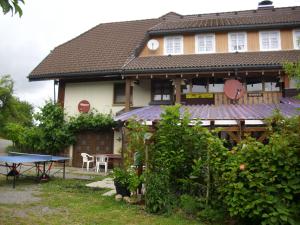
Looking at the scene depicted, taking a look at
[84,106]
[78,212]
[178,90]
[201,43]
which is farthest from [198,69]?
[78,212]

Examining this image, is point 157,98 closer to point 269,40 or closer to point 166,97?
point 166,97

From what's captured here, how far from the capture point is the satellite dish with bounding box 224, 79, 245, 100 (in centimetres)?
1606

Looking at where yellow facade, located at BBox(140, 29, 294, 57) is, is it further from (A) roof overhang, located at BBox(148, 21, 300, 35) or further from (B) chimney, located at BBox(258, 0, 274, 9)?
(B) chimney, located at BBox(258, 0, 274, 9)

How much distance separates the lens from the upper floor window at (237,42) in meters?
19.1

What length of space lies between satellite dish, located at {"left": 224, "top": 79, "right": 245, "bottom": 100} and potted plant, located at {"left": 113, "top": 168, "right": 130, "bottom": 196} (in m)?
8.70

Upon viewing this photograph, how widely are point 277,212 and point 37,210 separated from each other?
5.55m

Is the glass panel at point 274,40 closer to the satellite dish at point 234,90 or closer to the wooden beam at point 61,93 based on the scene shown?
the satellite dish at point 234,90

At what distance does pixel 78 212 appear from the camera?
7.89 metres

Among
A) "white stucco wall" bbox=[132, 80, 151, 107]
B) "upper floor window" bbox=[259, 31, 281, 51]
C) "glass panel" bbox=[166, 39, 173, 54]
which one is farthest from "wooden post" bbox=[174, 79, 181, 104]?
"upper floor window" bbox=[259, 31, 281, 51]

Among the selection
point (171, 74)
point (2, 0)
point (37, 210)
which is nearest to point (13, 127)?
point (171, 74)

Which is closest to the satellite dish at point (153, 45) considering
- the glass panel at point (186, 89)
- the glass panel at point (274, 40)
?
the glass panel at point (186, 89)

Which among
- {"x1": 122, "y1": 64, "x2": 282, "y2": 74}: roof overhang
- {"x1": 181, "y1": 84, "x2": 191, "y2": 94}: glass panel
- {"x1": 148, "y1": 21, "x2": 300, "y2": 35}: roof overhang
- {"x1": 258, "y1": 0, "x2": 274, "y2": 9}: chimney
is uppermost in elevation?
{"x1": 258, "y1": 0, "x2": 274, "y2": 9}: chimney

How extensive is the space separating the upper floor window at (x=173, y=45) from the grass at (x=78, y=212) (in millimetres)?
11688

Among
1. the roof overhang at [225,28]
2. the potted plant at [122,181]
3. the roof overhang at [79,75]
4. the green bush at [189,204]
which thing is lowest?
the green bush at [189,204]
